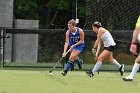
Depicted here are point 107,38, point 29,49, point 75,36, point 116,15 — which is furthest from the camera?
point 29,49

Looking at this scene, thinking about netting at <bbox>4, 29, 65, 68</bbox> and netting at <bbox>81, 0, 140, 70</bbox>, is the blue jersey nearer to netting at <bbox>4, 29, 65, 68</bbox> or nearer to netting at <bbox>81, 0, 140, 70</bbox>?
netting at <bbox>81, 0, 140, 70</bbox>

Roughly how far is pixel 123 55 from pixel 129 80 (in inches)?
551

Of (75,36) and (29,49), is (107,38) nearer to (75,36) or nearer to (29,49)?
(75,36)

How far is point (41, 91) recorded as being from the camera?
11508mm

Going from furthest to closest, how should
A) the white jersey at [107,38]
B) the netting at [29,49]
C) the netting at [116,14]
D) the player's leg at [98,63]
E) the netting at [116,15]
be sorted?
the netting at [29,49], the netting at [116,14], the netting at [116,15], the white jersey at [107,38], the player's leg at [98,63]

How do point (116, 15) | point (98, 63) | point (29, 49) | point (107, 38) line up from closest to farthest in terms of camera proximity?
1. point (98, 63)
2. point (107, 38)
3. point (116, 15)
4. point (29, 49)

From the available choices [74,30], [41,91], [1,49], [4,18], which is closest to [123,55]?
[4,18]

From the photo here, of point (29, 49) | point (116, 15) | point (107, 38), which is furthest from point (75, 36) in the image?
point (29, 49)

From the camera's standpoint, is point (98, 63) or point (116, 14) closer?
point (98, 63)

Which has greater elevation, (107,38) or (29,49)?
(107,38)

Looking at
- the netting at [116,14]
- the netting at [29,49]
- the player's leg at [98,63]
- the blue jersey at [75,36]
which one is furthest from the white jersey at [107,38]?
the netting at [29,49]

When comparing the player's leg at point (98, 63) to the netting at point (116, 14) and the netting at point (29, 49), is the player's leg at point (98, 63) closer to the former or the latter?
the netting at point (116, 14)

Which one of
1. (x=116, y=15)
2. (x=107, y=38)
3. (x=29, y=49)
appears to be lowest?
(x=29, y=49)

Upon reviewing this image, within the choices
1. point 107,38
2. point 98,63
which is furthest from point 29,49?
point 98,63
